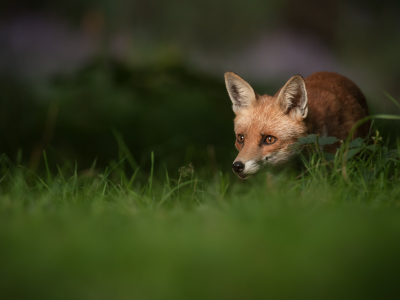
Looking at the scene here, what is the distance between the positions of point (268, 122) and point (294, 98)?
303 millimetres

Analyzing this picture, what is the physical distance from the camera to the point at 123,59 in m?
8.98

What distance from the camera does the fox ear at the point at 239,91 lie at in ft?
11.7

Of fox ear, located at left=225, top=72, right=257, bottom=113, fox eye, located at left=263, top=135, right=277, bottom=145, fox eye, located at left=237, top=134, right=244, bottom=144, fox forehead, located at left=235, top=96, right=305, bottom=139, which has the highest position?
fox ear, located at left=225, top=72, right=257, bottom=113

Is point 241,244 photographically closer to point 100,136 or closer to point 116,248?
point 116,248

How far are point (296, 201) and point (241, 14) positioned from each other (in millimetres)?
7891

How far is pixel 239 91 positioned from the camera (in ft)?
12.1

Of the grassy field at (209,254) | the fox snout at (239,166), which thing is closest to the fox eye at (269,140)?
the fox snout at (239,166)

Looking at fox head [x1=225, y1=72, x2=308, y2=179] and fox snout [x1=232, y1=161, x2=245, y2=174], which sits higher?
fox head [x1=225, y1=72, x2=308, y2=179]

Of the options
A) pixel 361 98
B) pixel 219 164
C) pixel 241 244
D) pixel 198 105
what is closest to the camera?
pixel 241 244

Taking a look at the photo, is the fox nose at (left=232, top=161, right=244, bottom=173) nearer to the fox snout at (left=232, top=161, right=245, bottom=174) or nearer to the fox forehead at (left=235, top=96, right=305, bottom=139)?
the fox snout at (left=232, top=161, right=245, bottom=174)

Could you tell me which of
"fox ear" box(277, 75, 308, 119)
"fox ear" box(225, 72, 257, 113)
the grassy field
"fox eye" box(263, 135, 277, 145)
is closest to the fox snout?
"fox eye" box(263, 135, 277, 145)

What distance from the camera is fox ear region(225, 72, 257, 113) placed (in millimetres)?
3576

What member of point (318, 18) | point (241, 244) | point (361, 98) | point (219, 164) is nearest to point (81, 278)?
point (241, 244)

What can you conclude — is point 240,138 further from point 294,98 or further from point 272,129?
point 294,98
